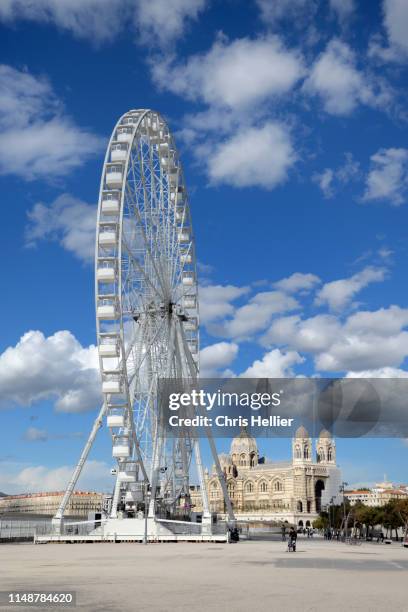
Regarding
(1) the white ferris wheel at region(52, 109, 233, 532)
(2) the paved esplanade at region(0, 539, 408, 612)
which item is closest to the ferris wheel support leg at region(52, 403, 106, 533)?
(1) the white ferris wheel at region(52, 109, 233, 532)

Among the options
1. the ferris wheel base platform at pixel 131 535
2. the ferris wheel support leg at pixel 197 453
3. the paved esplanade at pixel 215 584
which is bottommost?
the ferris wheel base platform at pixel 131 535

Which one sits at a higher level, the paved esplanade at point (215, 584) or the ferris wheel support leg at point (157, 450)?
the ferris wheel support leg at point (157, 450)

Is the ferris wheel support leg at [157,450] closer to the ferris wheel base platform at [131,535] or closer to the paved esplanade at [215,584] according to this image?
the ferris wheel base platform at [131,535]

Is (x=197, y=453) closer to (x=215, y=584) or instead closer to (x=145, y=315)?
(x=145, y=315)

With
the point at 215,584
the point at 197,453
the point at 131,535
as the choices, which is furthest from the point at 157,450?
the point at 215,584

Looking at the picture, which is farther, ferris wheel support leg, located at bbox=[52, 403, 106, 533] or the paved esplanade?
ferris wheel support leg, located at bbox=[52, 403, 106, 533]

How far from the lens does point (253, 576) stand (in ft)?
81.6

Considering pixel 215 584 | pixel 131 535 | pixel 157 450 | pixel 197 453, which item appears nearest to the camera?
pixel 215 584

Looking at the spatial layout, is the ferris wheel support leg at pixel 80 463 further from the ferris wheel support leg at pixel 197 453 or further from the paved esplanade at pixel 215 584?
the paved esplanade at pixel 215 584

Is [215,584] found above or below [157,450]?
below

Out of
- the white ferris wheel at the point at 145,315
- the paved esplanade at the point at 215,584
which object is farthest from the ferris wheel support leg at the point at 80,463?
the paved esplanade at the point at 215,584

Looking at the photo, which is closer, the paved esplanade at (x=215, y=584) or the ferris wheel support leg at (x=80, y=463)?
the paved esplanade at (x=215, y=584)

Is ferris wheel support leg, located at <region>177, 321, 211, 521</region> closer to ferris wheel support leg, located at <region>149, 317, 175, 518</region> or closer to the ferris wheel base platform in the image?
ferris wheel support leg, located at <region>149, 317, 175, 518</region>

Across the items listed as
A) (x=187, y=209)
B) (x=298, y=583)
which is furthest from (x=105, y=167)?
(x=298, y=583)
